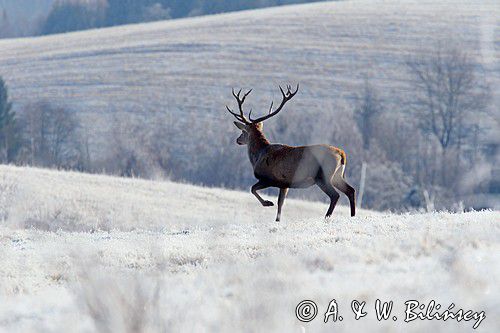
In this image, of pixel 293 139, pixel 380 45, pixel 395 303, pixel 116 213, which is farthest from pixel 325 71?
pixel 395 303

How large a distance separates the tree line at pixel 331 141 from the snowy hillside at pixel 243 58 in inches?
49.7

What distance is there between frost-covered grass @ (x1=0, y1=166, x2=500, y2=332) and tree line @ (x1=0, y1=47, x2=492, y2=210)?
3264 centimetres

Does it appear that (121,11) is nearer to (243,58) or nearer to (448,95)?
(243,58)

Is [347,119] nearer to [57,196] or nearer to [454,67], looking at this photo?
[454,67]

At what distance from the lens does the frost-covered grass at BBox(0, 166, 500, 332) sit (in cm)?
584

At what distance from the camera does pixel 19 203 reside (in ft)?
72.9

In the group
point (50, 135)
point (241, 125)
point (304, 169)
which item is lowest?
point (50, 135)

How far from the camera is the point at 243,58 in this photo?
64250 mm

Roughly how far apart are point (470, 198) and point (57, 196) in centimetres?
1432

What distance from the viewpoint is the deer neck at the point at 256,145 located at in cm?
1308

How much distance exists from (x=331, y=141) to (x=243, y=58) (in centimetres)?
1515

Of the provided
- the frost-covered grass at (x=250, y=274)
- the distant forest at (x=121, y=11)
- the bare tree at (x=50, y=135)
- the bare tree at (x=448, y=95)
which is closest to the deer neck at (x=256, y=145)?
the frost-covered grass at (x=250, y=274)

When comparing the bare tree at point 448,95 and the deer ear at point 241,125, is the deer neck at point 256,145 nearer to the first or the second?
the deer ear at point 241,125

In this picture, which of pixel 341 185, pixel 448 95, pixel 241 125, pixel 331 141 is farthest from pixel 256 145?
pixel 448 95
